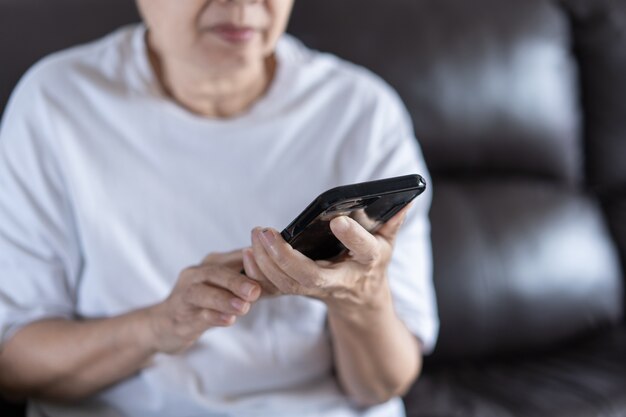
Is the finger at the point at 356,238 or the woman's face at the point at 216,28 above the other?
the woman's face at the point at 216,28

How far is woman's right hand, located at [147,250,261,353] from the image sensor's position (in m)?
0.81

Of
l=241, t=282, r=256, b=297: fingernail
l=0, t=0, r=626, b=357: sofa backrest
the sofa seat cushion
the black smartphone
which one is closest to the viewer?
the black smartphone

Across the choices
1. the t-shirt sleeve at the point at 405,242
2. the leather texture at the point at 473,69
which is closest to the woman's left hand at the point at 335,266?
the t-shirt sleeve at the point at 405,242

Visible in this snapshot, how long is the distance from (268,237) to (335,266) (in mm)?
87

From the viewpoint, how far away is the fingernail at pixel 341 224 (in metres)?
0.70

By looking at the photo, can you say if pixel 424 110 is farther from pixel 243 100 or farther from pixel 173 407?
pixel 173 407

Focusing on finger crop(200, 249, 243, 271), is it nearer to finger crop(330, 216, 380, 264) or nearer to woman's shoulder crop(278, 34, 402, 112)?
finger crop(330, 216, 380, 264)

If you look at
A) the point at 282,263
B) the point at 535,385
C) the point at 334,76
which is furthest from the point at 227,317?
the point at 535,385

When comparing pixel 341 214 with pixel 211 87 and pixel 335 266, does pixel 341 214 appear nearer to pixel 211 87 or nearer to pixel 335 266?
pixel 335 266

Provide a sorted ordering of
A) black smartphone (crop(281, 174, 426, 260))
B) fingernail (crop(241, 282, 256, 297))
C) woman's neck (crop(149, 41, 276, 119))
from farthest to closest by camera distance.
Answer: woman's neck (crop(149, 41, 276, 119)) < fingernail (crop(241, 282, 256, 297)) < black smartphone (crop(281, 174, 426, 260))

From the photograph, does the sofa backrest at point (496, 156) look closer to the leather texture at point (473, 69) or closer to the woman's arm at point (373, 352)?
the leather texture at point (473, 69)

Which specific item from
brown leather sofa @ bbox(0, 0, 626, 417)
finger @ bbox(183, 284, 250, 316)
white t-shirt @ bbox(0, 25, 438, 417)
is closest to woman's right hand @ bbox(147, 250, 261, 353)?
finger @ bbox(183, 284, 250, 316)

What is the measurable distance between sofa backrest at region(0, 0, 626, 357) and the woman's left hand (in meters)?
0.54

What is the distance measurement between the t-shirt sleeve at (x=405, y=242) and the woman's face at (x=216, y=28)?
0.22 m
